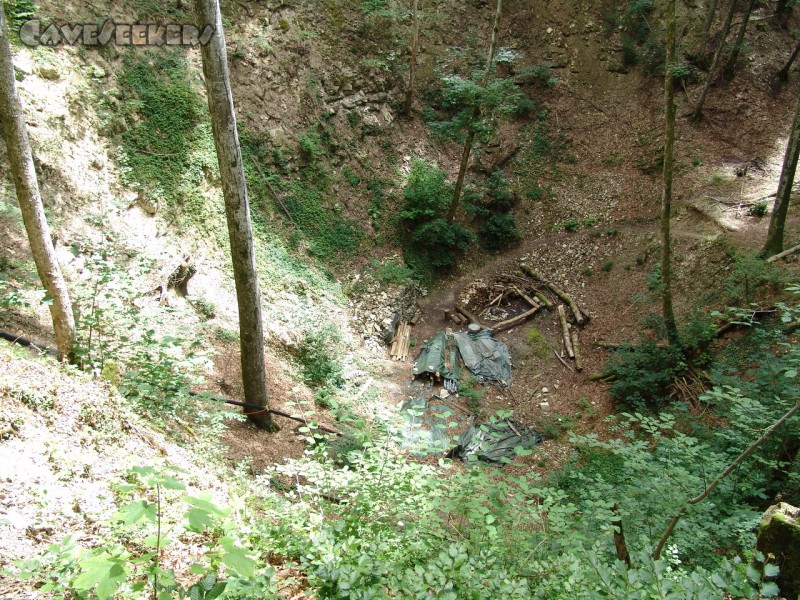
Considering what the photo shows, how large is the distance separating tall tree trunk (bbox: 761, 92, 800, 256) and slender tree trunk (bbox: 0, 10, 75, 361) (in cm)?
1210

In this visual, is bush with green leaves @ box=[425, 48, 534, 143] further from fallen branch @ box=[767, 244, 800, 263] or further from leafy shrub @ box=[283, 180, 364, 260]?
fallen branch @ box=[767, 244, 800, 263]

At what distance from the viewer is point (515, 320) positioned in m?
12.4

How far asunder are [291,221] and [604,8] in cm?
1530

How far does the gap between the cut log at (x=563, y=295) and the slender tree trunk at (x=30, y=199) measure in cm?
1085

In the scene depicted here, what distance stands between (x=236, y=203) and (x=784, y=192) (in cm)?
1025

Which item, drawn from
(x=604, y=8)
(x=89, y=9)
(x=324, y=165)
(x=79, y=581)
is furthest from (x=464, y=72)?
(x=79, y=581)

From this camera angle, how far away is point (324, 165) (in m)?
Answer: 12.7

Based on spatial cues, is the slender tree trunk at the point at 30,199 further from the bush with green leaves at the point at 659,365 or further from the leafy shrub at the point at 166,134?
the bush with green leaves at the point at 659,365

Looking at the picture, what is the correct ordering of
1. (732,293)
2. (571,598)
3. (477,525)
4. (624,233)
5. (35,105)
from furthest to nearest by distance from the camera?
(624,233)
(732,293)
(35,105)
(477,525)
(571,598)

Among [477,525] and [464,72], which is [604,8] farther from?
[477,525]

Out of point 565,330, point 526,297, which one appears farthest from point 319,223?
point 565,330

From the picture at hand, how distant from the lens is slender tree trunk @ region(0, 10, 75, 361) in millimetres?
4609

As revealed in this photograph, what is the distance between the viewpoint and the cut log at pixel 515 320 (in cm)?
1230

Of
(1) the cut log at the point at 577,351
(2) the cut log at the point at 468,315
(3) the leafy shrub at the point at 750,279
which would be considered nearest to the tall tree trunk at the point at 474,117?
(2) the cut log at the point at 468,315
